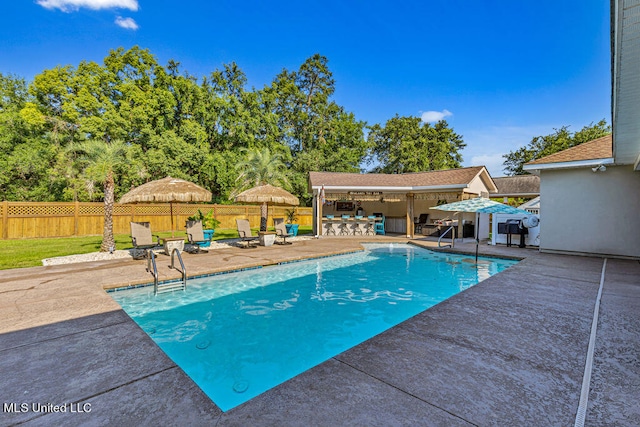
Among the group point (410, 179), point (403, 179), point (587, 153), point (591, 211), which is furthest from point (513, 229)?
point (403, 179)

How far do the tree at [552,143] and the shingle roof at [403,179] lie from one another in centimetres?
1415

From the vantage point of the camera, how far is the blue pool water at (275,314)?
3.62 m

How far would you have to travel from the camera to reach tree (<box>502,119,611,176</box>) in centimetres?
2828

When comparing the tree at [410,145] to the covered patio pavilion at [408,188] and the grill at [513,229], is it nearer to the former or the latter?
the covered patio pavilion at [408,188]

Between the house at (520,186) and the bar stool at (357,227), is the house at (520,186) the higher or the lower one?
the higher one

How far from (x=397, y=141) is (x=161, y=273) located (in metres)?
33.0

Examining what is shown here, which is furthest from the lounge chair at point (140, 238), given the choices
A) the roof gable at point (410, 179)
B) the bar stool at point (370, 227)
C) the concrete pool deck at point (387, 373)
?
the bar stool at point (370, 227)

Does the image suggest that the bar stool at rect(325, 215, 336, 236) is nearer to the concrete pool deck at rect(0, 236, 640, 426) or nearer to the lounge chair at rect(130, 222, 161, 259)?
the lounge chair at rect(130, 222, 161, 259)

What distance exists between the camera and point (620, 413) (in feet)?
6.32

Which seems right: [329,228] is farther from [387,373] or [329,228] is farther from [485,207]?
[387,373]

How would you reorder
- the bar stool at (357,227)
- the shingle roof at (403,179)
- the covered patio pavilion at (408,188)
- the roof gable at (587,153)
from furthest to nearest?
the bar stool at (357,227) → the shingle roof at (403,179) → the covered patio pavilion at (408,188) → the roof gable at (587,153)

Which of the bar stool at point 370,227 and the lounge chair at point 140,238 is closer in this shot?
the lounge chair at point 140,238

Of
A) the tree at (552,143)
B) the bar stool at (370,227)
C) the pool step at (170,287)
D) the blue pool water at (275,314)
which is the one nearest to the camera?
the blue pool water at (275,314)

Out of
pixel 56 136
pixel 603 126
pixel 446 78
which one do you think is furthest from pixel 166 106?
pixel 603 126
